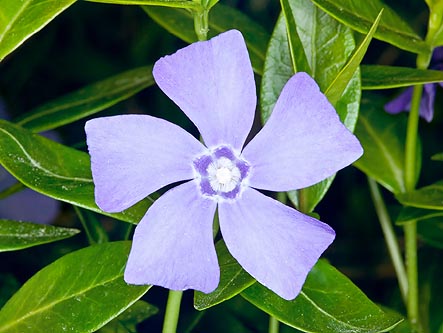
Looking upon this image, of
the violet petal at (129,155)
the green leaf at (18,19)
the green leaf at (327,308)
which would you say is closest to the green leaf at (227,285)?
the green leaf at (327,308)

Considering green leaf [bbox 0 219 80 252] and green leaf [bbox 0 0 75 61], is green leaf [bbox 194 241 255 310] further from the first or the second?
green leaf [bbox 0 0 75 61]

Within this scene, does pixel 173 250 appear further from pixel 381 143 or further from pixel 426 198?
pixel 381 143

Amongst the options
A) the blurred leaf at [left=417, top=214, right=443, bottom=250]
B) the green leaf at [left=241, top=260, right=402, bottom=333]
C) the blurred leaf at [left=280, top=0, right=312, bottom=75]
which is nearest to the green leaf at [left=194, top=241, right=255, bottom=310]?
the green leaf at [left=241, top=260, right=402, bottom=333]

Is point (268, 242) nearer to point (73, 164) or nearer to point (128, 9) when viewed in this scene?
point (73, 164)

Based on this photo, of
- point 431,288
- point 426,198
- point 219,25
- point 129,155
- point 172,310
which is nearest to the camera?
point 129,155

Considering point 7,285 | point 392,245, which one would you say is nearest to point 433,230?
point 392,245

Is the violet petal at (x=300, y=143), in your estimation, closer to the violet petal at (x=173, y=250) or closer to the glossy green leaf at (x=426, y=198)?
the violet petal at (x=173, y=250)
